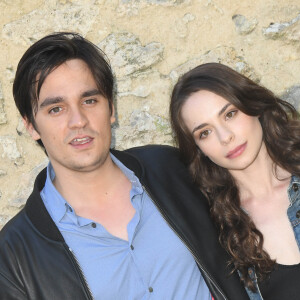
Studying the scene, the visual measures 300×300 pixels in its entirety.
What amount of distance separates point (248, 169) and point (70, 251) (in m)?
1.20

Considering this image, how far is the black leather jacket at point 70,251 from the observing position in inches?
101

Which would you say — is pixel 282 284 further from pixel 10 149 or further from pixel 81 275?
pixel 10 149

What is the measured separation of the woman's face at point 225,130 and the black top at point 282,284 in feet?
2.06

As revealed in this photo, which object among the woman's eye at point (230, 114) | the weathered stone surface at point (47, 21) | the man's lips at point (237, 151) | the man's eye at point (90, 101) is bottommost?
the man's lips at point (237, 151)

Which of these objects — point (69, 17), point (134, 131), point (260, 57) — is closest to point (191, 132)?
point (134, 131)

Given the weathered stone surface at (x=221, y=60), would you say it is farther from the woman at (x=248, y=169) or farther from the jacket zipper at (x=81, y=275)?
the jacket zipper at (x=81, y=275)

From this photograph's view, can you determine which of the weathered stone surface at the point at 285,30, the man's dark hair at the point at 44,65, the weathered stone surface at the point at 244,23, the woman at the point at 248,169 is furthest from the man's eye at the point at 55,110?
the weathered stone surface at the point at 285,30

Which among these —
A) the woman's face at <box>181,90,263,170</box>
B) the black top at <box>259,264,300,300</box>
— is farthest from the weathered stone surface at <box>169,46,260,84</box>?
the black top at <box>259,264,300,300</box>

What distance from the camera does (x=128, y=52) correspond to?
11.4 feet

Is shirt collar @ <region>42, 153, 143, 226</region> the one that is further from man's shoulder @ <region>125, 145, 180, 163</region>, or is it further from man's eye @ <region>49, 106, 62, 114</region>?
man's eye @ <region>49, 106, 62, 114</region>

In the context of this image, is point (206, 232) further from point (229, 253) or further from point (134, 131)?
point (134, 131)

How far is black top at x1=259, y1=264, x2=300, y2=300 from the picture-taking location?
8.71ft

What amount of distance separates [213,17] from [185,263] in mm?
1797

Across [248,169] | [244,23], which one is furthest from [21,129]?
[244,23]
